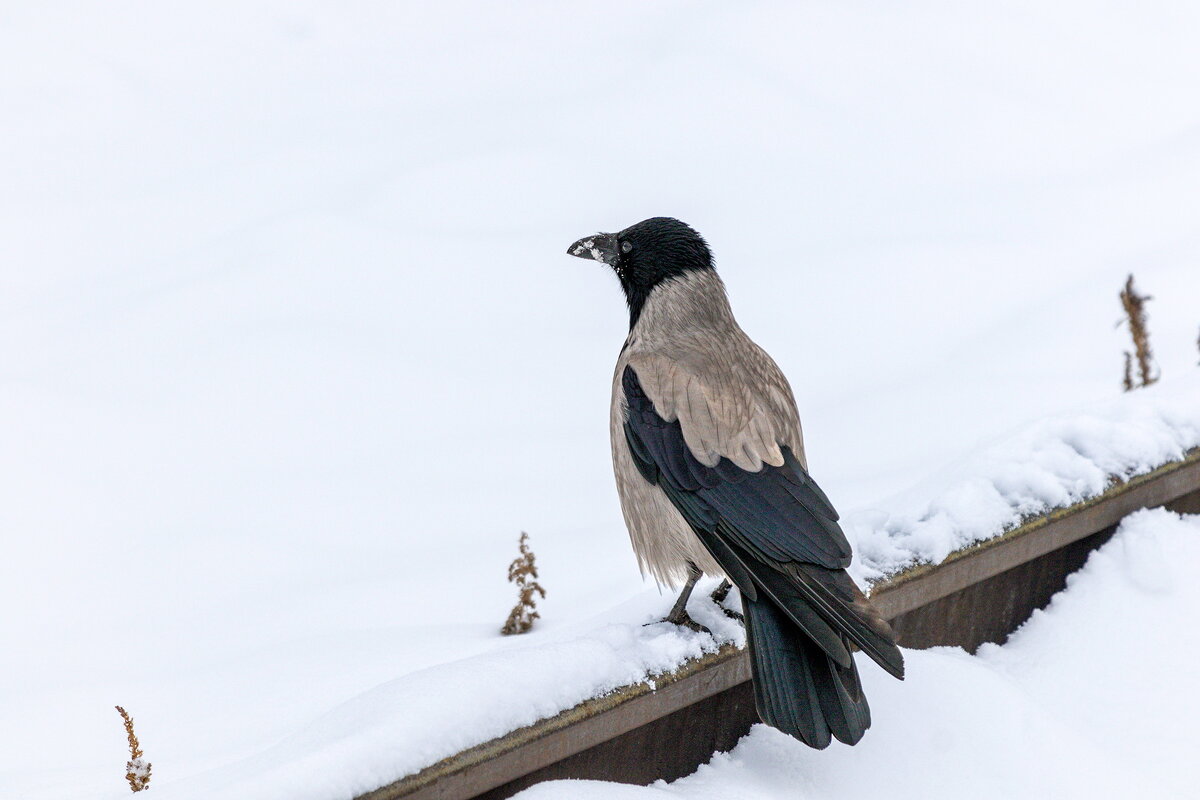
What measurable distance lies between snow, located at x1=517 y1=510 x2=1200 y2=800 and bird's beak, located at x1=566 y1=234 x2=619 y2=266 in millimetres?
1375

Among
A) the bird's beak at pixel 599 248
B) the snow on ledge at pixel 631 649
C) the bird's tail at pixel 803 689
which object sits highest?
the bird's beak at pixel 599 248

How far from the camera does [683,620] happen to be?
2.80m

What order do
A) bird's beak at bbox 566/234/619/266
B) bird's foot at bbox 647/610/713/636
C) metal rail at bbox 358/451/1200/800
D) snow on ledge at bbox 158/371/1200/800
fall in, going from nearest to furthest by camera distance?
snow on ledge at bbox 158/371/1200/800 < metal rail at bbox 358/451/1200/800 < bird's foot at bbox 647/610/713/636 < bird's beak at bbox 566/234/619/266

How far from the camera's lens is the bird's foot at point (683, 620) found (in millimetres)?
2736

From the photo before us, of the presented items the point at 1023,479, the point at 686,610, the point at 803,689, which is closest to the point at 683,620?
the point at 686,610

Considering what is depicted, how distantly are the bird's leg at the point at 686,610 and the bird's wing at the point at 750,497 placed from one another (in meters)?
0.17

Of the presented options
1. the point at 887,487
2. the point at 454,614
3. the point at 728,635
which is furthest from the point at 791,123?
the point at 728,635

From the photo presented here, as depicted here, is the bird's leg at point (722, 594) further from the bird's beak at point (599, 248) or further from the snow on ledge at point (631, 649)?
the bird's beak at point (599, 248)

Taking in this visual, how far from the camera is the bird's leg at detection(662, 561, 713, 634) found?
9.02 feet

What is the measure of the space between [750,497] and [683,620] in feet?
1.06

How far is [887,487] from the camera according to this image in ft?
21.1

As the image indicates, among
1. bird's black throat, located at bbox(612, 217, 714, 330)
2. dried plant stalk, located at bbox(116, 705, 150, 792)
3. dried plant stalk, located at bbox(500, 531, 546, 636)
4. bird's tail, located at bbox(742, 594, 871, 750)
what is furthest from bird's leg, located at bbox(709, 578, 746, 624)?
dried plant stalk, located at bbox(500, 531, 546, 636)

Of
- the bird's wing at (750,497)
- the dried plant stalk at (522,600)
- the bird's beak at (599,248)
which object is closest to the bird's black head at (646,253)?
the bird's beak at (599,248)

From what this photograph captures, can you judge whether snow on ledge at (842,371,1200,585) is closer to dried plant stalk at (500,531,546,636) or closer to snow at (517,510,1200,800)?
snow at (517,510,1200,800)
